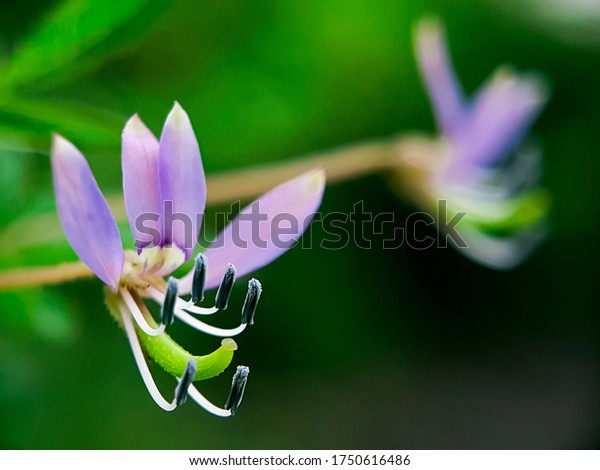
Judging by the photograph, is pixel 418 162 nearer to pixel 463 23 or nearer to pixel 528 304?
pixel 463 23

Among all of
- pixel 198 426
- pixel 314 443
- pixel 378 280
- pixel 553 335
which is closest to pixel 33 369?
pixel 198 426

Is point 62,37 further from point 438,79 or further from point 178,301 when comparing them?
point 438,79

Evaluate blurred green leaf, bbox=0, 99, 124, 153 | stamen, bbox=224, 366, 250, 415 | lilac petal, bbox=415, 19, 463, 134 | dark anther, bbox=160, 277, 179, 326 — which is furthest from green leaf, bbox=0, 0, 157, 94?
lilac petal, bbox=415, 19, 463, 134

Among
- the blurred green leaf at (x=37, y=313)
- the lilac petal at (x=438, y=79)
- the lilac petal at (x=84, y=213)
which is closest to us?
the lilac petal at (x=84, y=213)

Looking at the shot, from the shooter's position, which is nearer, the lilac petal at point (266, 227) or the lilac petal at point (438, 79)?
the lilac petal at point (266, 227)

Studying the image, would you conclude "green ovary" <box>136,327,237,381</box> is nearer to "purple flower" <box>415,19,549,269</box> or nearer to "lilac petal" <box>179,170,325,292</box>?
"lilac petal" <box>179,170,325,292</box>

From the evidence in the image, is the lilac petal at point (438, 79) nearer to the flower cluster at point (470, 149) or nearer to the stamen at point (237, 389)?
the flower cluster at point (470, 149)

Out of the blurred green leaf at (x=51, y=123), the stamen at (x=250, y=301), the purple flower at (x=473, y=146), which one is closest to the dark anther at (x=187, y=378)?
the stamen at (x=250, y=301)
